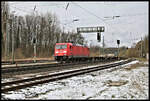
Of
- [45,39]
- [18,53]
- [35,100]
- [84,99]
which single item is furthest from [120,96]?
[45,39]

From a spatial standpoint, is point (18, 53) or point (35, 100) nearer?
point (35, 100)

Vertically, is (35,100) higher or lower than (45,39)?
lower

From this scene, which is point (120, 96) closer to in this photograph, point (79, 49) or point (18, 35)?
point (79, 49)

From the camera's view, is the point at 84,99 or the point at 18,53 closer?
the point at 84,99

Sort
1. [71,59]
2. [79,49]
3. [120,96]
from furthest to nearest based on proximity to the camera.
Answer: [79,49] < [71,59] < [120,96]

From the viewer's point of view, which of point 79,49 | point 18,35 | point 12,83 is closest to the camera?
point 12,83

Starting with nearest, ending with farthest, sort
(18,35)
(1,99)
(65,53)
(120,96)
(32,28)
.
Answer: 1. (1,99)
2. (120,96)
3. (65,53)
4. (32,28)
5. (18,35)

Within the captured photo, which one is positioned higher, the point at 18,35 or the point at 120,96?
the point at 18,35

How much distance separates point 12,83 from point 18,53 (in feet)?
104

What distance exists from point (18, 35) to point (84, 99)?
3974cm

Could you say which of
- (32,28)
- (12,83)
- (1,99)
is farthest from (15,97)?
(32,28)

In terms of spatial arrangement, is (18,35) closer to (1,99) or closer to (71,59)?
(71,59)

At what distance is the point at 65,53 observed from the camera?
1137 inches

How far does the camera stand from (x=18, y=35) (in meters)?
43.6
